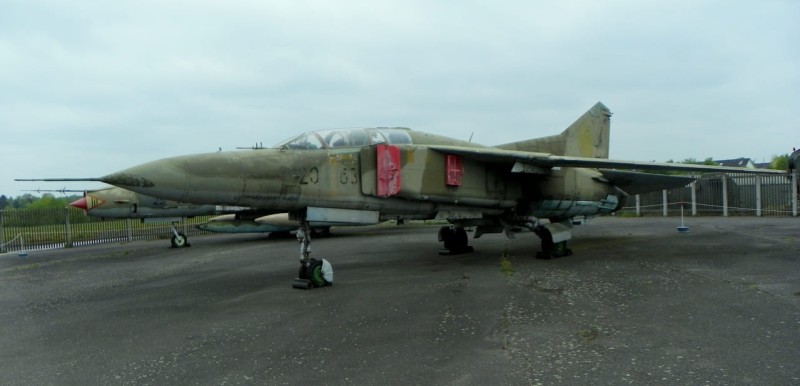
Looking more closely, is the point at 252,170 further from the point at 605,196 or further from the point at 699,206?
the point at 699,206

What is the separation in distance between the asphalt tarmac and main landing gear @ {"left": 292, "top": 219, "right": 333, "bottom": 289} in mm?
242

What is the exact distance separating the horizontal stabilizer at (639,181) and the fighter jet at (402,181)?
0.12 ft

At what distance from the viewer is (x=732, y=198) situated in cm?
2433

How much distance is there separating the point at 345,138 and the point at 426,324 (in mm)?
3900

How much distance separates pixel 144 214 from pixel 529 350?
1678cm

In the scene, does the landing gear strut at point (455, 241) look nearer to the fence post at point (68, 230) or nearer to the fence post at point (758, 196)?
the fence post at point (68, 230)

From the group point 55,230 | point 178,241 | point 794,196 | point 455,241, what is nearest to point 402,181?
point 455,241

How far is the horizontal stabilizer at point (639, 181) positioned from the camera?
1249cm

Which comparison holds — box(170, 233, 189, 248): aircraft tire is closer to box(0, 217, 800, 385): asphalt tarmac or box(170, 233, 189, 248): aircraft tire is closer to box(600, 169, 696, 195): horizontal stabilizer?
box(0, 217, 800, 385): asphalt tarmac

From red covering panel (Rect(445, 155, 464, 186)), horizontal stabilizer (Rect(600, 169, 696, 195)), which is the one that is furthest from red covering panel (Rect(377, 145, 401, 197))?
horizontal stabilizer (Rect(600, 169, 696, 195))

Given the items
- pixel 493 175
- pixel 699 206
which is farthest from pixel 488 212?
pixel 699 206

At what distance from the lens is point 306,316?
597cm

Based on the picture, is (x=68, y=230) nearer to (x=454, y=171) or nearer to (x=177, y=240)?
(x=177, y=240)

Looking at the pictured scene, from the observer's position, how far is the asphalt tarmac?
13.0ft
